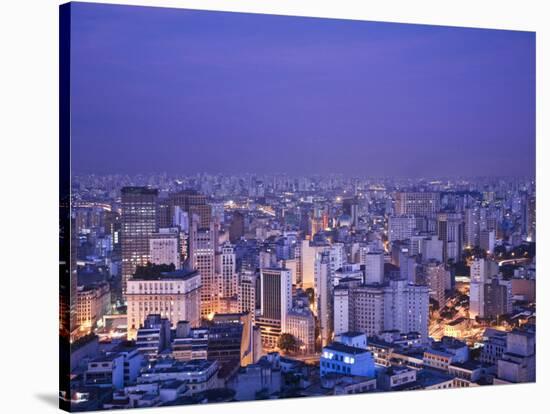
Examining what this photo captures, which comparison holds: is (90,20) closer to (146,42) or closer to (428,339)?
(146,42)

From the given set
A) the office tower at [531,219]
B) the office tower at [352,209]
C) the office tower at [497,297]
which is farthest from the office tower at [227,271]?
the office tower at [531,219]

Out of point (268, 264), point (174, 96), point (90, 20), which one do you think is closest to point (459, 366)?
point (268, 264)

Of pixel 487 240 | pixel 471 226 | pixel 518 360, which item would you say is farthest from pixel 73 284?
pixel 518 360

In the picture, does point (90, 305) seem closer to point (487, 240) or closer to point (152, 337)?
point (152, 337)

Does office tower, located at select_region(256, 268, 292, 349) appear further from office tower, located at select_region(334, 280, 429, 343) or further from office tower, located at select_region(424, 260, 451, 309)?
office tower, located at select_region(424, 260, 451, 309)

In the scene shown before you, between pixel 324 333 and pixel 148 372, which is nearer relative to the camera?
pixel 148 372

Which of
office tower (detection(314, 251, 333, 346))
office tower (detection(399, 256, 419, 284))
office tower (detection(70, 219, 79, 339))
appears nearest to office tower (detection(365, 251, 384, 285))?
office tower (detection(399, 256, 419, 284))
